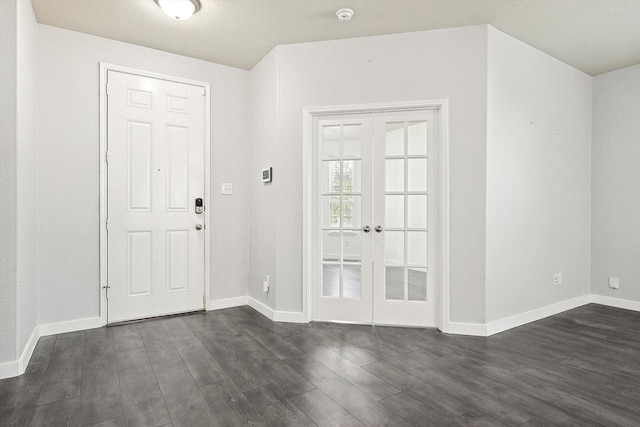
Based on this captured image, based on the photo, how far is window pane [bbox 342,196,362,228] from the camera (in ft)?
11.2

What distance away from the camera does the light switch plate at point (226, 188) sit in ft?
13.1

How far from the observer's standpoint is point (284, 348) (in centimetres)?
283

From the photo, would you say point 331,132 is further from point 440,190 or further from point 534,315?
point 534,315

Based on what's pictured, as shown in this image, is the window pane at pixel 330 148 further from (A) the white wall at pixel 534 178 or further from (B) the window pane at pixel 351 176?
(A) the white wall at pixel 534 178

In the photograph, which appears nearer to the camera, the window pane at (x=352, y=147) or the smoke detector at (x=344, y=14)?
the smoke detector at (x=344, y=14)

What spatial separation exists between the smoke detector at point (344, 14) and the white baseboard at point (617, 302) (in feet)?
14.0

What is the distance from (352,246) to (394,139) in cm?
109

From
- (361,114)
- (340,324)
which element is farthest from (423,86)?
(340,324)

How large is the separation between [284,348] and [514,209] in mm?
2516

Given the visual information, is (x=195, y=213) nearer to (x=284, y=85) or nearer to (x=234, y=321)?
(x=234, y=321)

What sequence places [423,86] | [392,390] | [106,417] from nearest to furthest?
1. [106,417]
2. [392,390]
3. [423,86]

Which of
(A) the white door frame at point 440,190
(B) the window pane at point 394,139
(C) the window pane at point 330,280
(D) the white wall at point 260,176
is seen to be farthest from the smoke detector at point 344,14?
(C) the window pane at point 330,280

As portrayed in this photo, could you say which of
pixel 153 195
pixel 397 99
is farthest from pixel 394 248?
pixel 153 195

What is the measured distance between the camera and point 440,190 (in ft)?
10.6
